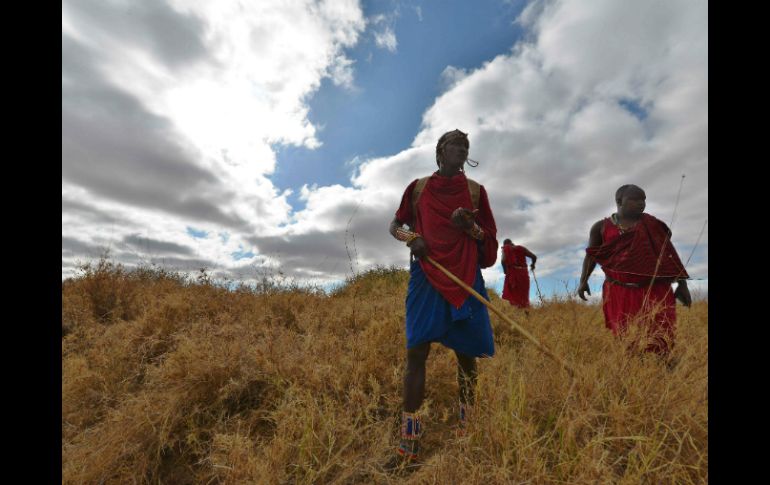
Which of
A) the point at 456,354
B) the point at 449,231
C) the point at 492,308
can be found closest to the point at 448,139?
the point at 449,231

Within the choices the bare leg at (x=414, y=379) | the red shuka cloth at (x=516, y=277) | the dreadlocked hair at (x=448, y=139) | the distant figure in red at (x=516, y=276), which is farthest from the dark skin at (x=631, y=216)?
the red shuka cloth at (x=516, y=277)

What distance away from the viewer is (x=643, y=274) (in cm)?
306

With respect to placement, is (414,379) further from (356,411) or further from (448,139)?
(448,139)

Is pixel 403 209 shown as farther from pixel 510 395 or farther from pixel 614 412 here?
pixel 614 412

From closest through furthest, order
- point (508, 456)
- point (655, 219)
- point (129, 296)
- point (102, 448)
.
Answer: point (508, 456) → point (102, 448) → point (655, 219) → point (129, 296)

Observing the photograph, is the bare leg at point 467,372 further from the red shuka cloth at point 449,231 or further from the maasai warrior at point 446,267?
the red shuka cloth at point 449,231

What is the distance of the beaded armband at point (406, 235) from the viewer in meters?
2.52

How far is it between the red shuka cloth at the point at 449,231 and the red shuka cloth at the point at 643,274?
133cm
